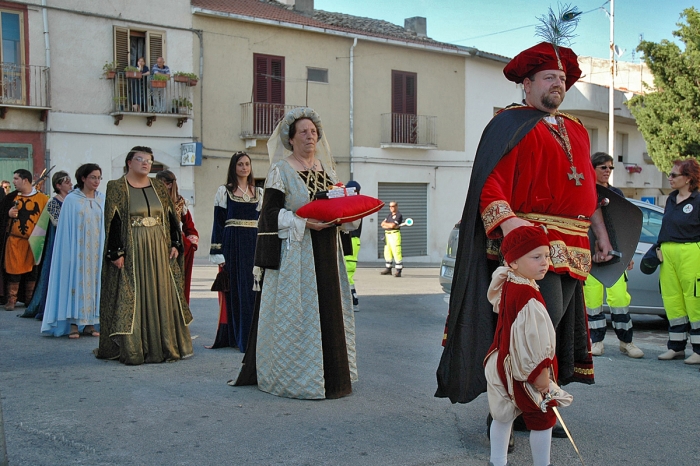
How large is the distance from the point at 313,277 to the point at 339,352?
0.59 m

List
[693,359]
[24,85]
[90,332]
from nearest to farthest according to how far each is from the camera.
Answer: [693,359] → [90,332] → [24,85]

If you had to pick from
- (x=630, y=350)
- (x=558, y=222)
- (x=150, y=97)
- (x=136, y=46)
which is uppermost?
(x=136, y=46)

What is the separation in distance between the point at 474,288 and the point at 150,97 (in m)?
20.6

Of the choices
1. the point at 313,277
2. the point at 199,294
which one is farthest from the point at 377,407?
the point at 199,294

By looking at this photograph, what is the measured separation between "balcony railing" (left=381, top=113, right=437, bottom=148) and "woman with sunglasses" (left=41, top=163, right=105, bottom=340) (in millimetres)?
20306

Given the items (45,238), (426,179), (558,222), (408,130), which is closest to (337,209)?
(558,222)

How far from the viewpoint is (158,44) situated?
23.8 m

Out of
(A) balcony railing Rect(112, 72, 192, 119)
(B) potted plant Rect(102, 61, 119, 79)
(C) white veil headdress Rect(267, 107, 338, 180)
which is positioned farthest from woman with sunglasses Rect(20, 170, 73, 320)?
(B) potted plant Rect(102, 61, 119, 79)

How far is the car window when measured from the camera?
9.96m

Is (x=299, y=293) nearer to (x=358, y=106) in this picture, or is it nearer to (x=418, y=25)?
(x=358, y=106)

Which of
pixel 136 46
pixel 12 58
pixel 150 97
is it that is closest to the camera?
pixel 12 58

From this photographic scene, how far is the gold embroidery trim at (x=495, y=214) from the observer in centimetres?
413

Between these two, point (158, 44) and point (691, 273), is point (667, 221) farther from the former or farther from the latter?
point (158, 44)

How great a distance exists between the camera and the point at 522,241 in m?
3.83
